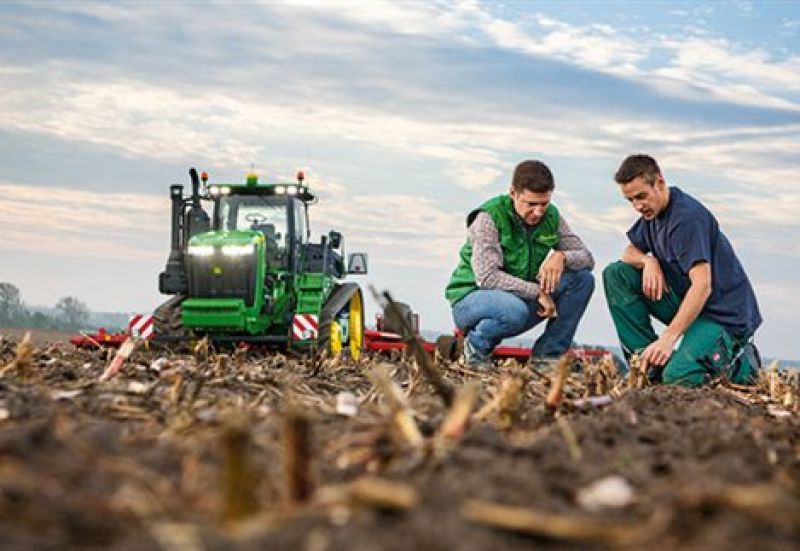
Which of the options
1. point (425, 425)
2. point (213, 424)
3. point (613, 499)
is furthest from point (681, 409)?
point (613, 499)

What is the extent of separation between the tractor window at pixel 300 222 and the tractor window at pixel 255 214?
0.13 metres

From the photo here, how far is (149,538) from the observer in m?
1.79

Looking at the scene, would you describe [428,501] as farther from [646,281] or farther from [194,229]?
[194,229]

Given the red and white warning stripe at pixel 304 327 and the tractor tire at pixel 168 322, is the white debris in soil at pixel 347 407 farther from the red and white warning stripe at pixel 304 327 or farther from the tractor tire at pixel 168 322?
the tractor tire at pixel 168 322

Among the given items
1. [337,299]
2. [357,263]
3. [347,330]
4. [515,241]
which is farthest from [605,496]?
[347,330]

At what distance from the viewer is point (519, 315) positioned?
7.65 m

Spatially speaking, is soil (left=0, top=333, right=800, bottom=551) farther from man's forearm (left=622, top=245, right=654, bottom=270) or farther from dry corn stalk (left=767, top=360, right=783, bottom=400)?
man's forearm (left=622, top=245, right=654, bottom=270)

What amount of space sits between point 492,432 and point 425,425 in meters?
0.29

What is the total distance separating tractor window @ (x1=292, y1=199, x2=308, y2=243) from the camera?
13070 mm

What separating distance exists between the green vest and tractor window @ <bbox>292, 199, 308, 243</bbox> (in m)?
5.19

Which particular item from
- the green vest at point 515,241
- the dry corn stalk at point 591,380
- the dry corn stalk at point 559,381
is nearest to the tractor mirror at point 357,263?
the green vest at point 515,241

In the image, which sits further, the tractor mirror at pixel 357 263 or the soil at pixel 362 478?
the tractor mirror at pixel 357 263

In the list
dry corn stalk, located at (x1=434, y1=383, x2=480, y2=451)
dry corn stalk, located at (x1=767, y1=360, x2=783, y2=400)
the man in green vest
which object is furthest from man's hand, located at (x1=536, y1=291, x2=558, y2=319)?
dry corn stalk, located at (x1=434, y1=383, x2=480, y2=451)

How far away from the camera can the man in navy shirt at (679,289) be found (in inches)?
275
